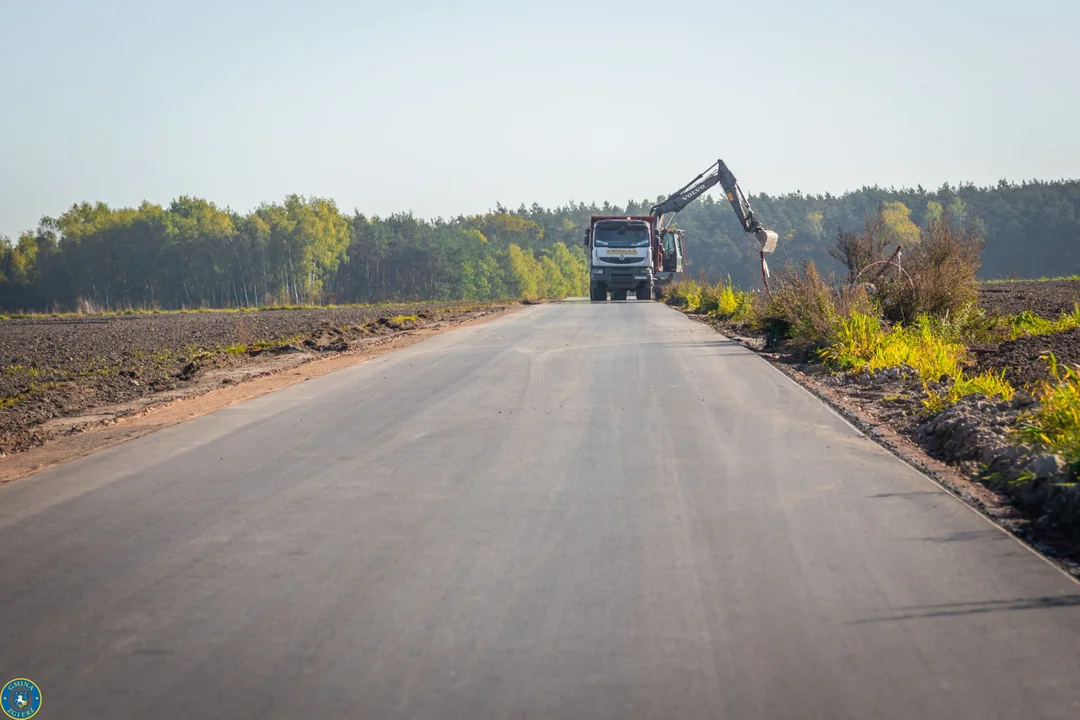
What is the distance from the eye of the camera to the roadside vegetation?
24.8ft

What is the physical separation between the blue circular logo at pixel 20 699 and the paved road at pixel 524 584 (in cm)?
5

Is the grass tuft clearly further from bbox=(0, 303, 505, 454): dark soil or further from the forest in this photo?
the forest

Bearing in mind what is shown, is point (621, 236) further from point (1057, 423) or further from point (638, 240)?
point (1057, 423)

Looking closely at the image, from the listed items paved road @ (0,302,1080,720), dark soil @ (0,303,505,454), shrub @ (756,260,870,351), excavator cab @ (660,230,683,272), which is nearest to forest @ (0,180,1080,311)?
excavator cab @ (660,230,683,272)

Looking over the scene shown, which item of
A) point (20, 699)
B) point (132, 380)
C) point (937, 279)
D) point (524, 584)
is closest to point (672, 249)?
point (937, 279)

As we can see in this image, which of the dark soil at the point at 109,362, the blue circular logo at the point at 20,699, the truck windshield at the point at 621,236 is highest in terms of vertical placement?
the truck windshield at the point at 621,236

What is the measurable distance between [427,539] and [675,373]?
9.33m

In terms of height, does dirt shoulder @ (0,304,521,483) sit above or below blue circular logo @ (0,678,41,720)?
below

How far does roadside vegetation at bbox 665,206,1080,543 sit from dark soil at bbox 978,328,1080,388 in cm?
6

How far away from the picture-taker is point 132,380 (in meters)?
17.7

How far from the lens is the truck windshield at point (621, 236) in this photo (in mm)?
49531

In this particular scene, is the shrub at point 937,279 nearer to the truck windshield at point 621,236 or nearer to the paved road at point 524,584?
→ the paved road at point 524,584

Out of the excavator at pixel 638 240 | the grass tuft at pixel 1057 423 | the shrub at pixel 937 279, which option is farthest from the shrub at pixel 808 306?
the excavator at pixel 638 240

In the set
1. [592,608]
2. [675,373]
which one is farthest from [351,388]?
[592,608]
